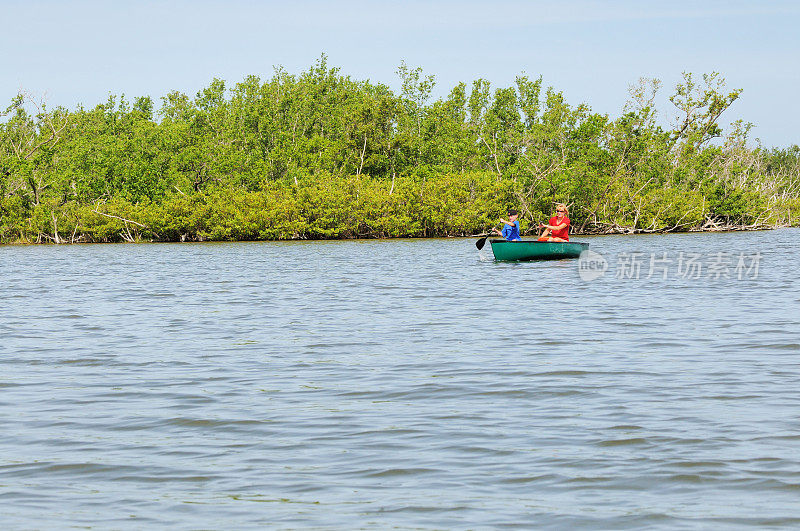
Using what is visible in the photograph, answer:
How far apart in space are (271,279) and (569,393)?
62.4 feet

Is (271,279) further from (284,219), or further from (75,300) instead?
(284,219)

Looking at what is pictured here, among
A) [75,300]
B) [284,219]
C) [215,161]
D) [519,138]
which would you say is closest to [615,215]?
[519,138]

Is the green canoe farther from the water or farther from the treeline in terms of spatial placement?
the treeline

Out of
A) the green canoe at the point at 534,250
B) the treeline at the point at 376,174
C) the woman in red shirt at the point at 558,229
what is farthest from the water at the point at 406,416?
the treeline at the point at 376,174

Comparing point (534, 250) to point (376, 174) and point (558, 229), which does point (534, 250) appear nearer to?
point (558, 229)

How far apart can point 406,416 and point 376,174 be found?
69.6 meters

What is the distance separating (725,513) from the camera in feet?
18.6

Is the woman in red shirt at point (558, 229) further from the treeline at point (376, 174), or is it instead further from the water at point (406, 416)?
the treeline at point (376, 174)

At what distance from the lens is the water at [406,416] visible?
5930mm

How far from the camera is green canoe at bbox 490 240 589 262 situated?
29.9 m

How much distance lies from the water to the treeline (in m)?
47.1

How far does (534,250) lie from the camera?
→ 30250 mm

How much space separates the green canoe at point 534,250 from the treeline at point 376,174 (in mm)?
33048

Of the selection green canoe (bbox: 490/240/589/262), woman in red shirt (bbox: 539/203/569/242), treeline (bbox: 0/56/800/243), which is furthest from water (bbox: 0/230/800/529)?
treeline (bbox: 0/56/800/243)
